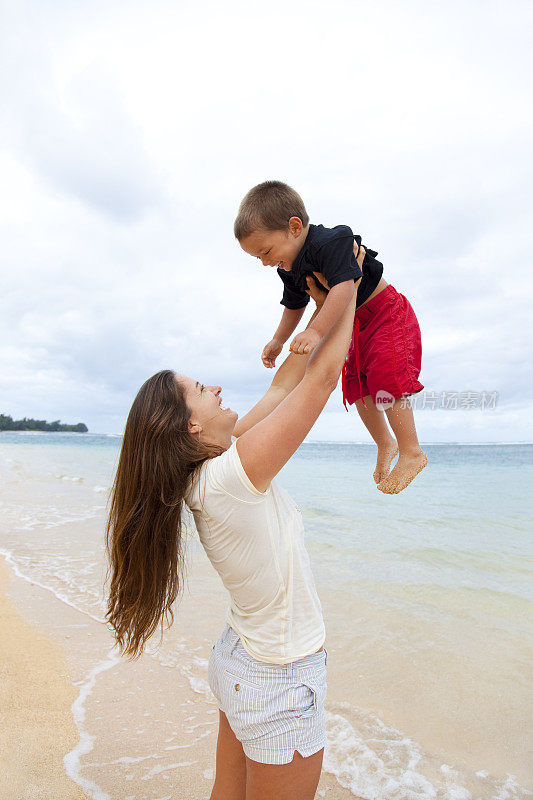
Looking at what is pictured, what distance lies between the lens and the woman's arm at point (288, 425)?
1540mm

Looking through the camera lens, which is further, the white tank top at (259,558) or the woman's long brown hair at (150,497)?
the woman's long brown hair at (150,497)

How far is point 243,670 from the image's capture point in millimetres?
1675

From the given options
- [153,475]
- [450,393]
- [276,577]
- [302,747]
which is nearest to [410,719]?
[450,393]

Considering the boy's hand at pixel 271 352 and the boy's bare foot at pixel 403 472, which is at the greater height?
the boy's hand at pixel 271 352

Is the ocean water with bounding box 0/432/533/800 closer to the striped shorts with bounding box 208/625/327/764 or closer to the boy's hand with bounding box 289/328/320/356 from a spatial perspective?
the striped shorts with bounding box 208/625/327/764

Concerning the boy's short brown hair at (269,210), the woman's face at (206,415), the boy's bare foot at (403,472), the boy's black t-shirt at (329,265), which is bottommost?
the boy's bare foot at (403,472)

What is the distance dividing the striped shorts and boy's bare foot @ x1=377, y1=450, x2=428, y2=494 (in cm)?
105

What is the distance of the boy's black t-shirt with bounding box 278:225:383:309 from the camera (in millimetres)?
2094

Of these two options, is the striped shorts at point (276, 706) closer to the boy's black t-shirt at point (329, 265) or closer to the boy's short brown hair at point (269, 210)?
the boy's black t-shirt at point (329, 265)

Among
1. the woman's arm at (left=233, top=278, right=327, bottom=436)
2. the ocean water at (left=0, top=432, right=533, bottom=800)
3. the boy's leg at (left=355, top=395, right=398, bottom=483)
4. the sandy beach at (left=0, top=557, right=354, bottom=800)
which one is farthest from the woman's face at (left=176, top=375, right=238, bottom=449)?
the sandy beach at (left=0, top=557, right=354, bottom=800)

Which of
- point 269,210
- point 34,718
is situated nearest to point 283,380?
point 269,210

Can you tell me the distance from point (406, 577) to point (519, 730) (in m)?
2.88

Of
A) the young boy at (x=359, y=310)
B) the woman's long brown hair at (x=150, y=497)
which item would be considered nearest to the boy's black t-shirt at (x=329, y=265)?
the young boy at (x=359, y=310)

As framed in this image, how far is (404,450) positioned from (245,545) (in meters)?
1.33
